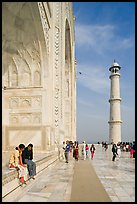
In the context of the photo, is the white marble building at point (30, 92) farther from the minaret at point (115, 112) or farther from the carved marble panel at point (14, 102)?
the minaret at point (115, 112)

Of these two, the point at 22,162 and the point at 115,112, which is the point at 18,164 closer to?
the point at 22,162

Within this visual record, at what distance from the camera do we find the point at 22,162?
712cm

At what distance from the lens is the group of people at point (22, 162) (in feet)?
21.5

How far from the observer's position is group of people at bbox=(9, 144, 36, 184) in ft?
21.5

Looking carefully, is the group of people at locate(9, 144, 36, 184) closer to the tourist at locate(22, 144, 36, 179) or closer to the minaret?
the tourist at locate(22, 144, 36, 179)

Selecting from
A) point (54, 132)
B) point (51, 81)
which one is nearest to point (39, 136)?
point (54, 132)

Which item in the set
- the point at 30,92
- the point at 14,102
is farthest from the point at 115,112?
the point at 14,102

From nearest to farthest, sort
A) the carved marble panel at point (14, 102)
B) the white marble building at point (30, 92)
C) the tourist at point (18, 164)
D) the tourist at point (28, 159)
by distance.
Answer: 1. the tourist at point (18, 164)
2. the tourist at point (28, 159)
3. the white marble building at point (30, 92)
4. the carved marble panel at point (14, 102)

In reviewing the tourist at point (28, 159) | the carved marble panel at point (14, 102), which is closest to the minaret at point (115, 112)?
the carved marble panel at point (14, 102)

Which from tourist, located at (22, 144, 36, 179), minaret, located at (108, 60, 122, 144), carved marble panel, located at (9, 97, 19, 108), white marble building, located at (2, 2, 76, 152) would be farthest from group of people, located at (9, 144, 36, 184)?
minaret, located at (108, 60, 122, 144)

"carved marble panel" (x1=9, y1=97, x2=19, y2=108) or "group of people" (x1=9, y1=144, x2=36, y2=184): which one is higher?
"carved marble panel" (x1=9, y1=97, x2=19, y2=108)

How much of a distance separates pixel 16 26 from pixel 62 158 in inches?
361

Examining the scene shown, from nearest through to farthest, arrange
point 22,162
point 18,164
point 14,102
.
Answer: point 18,164 < point 22,162 < point 14,102

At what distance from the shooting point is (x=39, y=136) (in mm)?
13570
